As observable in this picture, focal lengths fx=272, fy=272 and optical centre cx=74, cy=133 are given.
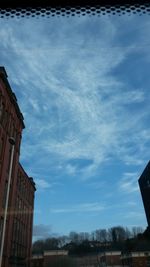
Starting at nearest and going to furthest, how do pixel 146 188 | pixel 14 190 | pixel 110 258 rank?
pixel 14 190 → pixel 146 188 → pixel 110 258

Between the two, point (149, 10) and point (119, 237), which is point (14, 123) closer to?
point (149, 10)

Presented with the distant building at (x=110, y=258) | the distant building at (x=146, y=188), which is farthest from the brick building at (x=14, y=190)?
the distant building at (x=110, y=258)

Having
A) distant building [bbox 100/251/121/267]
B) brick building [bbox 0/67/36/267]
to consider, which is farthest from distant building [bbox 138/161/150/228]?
brick building [bbox 0/67/36/267]

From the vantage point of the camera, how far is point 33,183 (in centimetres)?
5094

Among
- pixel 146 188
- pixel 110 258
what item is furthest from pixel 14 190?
pixel 110 258

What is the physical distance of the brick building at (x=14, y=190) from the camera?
30.2 metres

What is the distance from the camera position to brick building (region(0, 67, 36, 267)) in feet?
99.1

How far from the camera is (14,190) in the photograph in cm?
3531

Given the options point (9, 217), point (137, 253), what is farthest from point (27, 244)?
point (137, 253)

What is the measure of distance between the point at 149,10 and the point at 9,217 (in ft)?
109

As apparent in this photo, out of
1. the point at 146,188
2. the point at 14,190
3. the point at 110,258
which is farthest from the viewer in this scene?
the point at 110,258

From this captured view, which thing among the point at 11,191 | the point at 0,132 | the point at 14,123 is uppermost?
the point at 14,123

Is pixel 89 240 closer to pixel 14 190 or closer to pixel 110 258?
pixel 110 258

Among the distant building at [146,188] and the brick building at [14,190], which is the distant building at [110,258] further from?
the brick building at [14,190]
